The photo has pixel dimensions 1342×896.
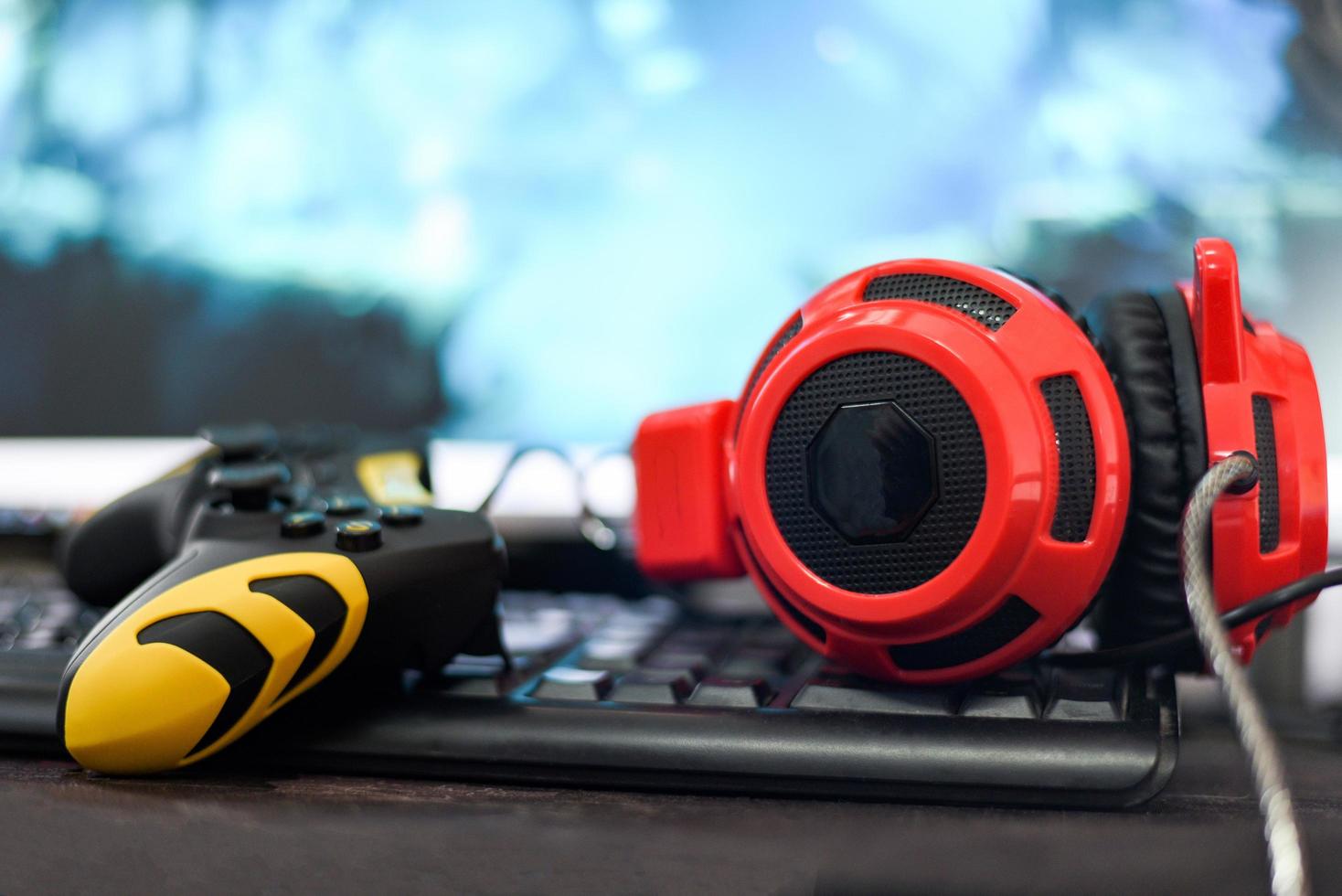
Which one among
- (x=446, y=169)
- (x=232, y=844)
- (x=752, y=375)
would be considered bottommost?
(x=232, y=844)

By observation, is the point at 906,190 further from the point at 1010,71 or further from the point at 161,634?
the point at 161,634

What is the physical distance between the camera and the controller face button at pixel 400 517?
38 cm

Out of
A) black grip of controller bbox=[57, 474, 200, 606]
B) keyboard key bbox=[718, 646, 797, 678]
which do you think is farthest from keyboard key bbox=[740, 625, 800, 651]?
black grip of controller bbox=[57, 474, 200, 606]

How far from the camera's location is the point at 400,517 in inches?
14.9

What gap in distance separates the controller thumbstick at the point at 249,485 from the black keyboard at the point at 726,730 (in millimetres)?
89

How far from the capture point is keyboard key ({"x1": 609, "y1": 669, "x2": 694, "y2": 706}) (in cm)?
35

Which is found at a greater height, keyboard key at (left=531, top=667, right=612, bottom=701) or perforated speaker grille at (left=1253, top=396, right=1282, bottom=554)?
perforated speaker grille at (left=1253, top=396, right=1282, bottom=554)

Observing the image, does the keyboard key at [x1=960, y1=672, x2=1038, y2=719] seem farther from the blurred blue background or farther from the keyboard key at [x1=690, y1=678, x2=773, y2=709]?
the blurred blue background

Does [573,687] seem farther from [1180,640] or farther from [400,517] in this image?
[1180,640]

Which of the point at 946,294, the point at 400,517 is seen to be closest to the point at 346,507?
the point at 400,517

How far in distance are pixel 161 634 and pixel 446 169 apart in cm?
47

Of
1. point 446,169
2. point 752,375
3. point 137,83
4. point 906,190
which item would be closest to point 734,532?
point 752,375

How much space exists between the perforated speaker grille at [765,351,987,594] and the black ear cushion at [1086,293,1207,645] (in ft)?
0.21

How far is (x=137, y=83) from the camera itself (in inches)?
30.0
